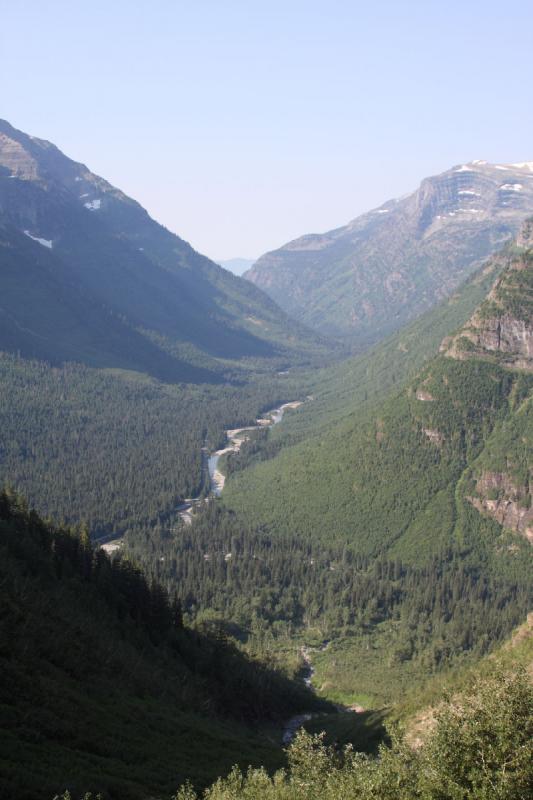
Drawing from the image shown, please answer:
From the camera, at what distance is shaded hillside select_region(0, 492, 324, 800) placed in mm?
70562

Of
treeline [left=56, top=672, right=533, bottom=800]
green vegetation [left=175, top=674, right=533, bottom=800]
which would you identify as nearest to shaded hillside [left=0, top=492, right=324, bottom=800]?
treeline [left=56, top=672, right=533, bottom=800]

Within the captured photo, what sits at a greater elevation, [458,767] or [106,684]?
[458,767]

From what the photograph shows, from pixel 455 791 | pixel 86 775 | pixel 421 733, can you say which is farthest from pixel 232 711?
pixel 455 791

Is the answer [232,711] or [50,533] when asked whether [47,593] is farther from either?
[232,711]

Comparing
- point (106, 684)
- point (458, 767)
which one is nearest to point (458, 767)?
point (458, 767)

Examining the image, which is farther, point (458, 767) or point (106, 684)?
point (106, 684)

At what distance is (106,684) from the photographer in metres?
96.7

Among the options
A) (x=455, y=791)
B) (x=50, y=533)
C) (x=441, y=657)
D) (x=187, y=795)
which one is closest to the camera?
(x=455, y=791)

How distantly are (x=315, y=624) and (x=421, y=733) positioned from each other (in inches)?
4222

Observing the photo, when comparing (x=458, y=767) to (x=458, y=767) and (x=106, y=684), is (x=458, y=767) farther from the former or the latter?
(x=106, y=684)

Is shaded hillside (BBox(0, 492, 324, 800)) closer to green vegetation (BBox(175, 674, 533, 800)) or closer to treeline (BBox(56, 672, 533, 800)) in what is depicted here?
treeline (BBox(56, 672, 533, 800))

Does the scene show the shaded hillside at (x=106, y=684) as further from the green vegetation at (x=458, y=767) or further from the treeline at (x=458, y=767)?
the green vegetation at (x=458, y=767)

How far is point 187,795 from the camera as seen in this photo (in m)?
58.8

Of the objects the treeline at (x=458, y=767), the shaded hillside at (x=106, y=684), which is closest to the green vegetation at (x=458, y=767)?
the treeline at (x=458, y=767)
